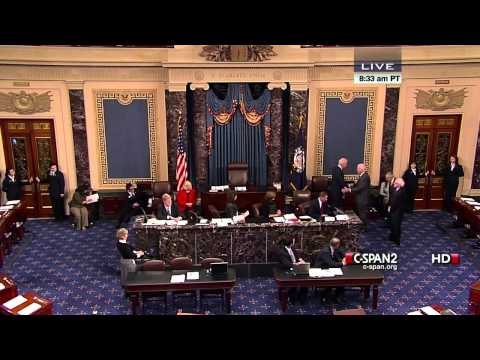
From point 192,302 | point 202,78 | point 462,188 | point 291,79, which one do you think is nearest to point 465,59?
point 462,188

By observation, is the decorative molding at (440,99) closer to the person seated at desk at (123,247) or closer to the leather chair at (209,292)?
the leather chair at (209,292)

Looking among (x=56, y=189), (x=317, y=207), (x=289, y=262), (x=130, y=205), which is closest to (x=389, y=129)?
(x=317, y=207)

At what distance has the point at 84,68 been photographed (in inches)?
508

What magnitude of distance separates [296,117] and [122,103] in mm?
4477

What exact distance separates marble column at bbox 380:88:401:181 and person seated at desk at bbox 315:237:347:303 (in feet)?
17.4

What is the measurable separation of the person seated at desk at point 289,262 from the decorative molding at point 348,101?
439 cm

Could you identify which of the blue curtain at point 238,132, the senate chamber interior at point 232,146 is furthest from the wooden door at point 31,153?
the blue curtain at point 238,132

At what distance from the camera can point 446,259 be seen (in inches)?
427

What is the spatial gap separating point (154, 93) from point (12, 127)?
366cm

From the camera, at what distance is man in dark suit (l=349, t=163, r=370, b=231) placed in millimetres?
12086

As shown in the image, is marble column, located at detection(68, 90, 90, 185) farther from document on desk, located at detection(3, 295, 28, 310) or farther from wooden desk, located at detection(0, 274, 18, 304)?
document on desk, located at detection(3, 295, 28, 310)

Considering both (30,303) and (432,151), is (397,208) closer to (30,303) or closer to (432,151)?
(432,151)

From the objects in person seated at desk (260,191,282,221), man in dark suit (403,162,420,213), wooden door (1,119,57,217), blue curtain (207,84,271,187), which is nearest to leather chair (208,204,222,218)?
person seated at desk (260,191,282,221)

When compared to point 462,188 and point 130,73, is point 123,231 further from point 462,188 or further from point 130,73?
point 462,188
